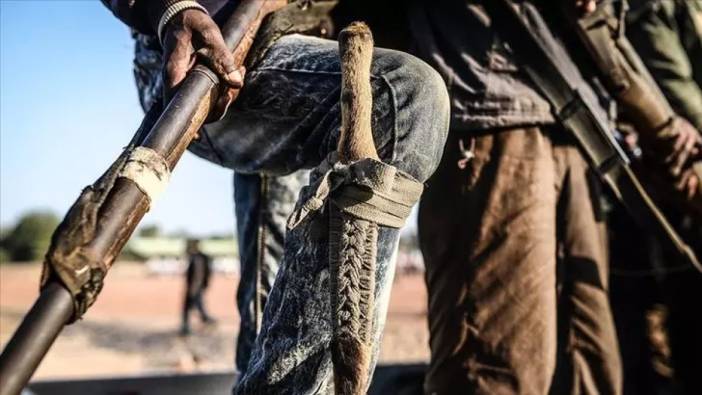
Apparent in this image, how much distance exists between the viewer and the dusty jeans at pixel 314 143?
1.21m

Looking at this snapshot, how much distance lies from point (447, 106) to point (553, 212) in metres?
0.84

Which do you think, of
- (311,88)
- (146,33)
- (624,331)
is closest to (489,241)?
(311,88)

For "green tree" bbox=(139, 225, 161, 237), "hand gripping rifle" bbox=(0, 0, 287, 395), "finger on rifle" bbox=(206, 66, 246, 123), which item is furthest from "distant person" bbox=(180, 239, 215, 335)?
"green tree" bbox=(139, 225, 161, 237)

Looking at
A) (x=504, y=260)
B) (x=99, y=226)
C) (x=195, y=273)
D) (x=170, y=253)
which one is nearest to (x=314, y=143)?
(x=99, y=226)

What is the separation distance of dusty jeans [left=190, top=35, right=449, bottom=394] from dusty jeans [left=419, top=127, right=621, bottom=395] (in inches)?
27.4

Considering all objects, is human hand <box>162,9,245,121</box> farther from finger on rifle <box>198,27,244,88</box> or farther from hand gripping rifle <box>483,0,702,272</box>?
hand gripping rifle <box>483,0,702,272</box>

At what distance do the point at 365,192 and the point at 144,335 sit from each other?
18.2 metres

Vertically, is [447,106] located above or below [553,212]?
above

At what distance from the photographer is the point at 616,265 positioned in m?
3.84

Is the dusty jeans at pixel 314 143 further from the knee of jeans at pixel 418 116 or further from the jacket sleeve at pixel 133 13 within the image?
the jacket sleeve at pixel 133 13

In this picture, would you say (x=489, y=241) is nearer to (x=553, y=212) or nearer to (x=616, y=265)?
(x=553, y=212)

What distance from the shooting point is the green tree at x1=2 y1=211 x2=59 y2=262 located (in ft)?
127

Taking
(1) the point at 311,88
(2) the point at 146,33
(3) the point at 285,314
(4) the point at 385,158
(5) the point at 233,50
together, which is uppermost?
(2) the point at 146,33

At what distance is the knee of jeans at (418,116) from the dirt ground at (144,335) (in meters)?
0.83
